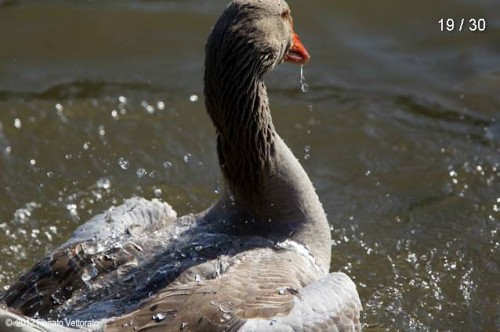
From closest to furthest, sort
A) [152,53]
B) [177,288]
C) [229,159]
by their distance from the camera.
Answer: [177,288] → [229,159] → [152,53]

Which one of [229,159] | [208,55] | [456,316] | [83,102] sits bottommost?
[456,316]

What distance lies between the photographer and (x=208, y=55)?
21.6 ft

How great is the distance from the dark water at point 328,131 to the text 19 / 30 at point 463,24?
4 centimetres

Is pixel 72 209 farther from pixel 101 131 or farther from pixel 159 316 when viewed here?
pixel 159 316

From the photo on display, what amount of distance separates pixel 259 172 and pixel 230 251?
0.66 meters

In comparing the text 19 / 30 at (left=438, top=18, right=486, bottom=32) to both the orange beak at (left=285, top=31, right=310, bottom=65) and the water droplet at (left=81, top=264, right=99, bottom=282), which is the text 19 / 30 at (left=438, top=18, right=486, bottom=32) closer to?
the orange beak at (left=285, top=31, right=310, bottom=65)

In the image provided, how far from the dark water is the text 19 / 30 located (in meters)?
0.04

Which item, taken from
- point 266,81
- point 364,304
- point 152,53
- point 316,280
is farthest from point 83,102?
point 316,280

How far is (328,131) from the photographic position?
10.0 meters

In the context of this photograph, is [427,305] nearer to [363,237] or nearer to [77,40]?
[363,237]

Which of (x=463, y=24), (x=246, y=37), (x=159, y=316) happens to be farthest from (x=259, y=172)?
(x=463, y=24)

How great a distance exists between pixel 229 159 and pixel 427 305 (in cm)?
217

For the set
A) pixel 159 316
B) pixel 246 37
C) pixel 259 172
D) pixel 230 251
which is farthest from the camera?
pixel 259 172

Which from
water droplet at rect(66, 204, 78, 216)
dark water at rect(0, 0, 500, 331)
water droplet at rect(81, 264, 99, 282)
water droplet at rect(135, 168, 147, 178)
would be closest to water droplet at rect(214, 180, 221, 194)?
dark water at rect(0, 0, 500, 331)
